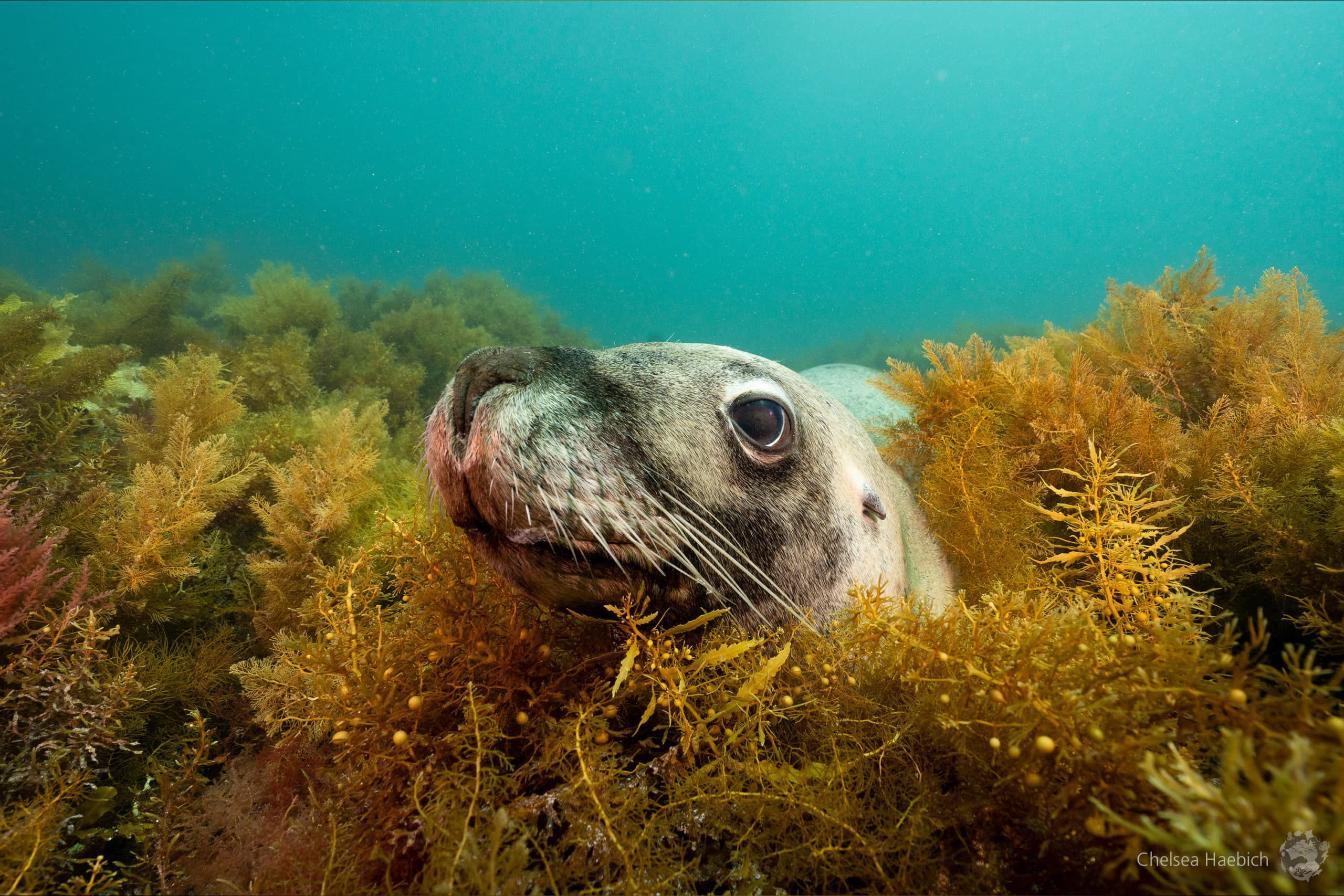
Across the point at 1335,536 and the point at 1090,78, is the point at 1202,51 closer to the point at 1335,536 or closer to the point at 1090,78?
the point at 1090,78

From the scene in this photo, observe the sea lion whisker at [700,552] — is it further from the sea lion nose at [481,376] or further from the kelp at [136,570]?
the kelp at [136,570]

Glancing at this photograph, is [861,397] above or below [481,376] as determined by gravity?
above

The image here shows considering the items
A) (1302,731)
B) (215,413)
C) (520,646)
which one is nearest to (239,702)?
(520,646)

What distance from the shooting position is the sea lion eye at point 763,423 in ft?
5.79

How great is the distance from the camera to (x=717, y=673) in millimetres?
1432

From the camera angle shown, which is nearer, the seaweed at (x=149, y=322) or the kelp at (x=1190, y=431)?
the kelp at (x=1190, y=431)

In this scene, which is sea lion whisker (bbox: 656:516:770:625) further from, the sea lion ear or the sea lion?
the sea lion ear

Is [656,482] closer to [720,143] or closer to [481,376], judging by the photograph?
[481,376]

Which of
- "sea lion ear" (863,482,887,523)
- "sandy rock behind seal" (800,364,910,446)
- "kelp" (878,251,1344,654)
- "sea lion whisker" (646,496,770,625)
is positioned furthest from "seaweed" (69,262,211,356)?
"kelp" (878,251,1344,654)

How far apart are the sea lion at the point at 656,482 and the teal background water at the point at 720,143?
62.5 metres

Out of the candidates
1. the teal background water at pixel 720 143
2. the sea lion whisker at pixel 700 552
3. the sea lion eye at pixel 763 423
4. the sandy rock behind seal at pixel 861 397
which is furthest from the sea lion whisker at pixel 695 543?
the teal background water at pixel 720 143

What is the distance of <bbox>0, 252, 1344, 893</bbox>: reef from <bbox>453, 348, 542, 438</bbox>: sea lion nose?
0.50m

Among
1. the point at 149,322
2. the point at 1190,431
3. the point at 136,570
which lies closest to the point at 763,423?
the point at 1190,431

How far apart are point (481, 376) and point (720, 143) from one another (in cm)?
13822
